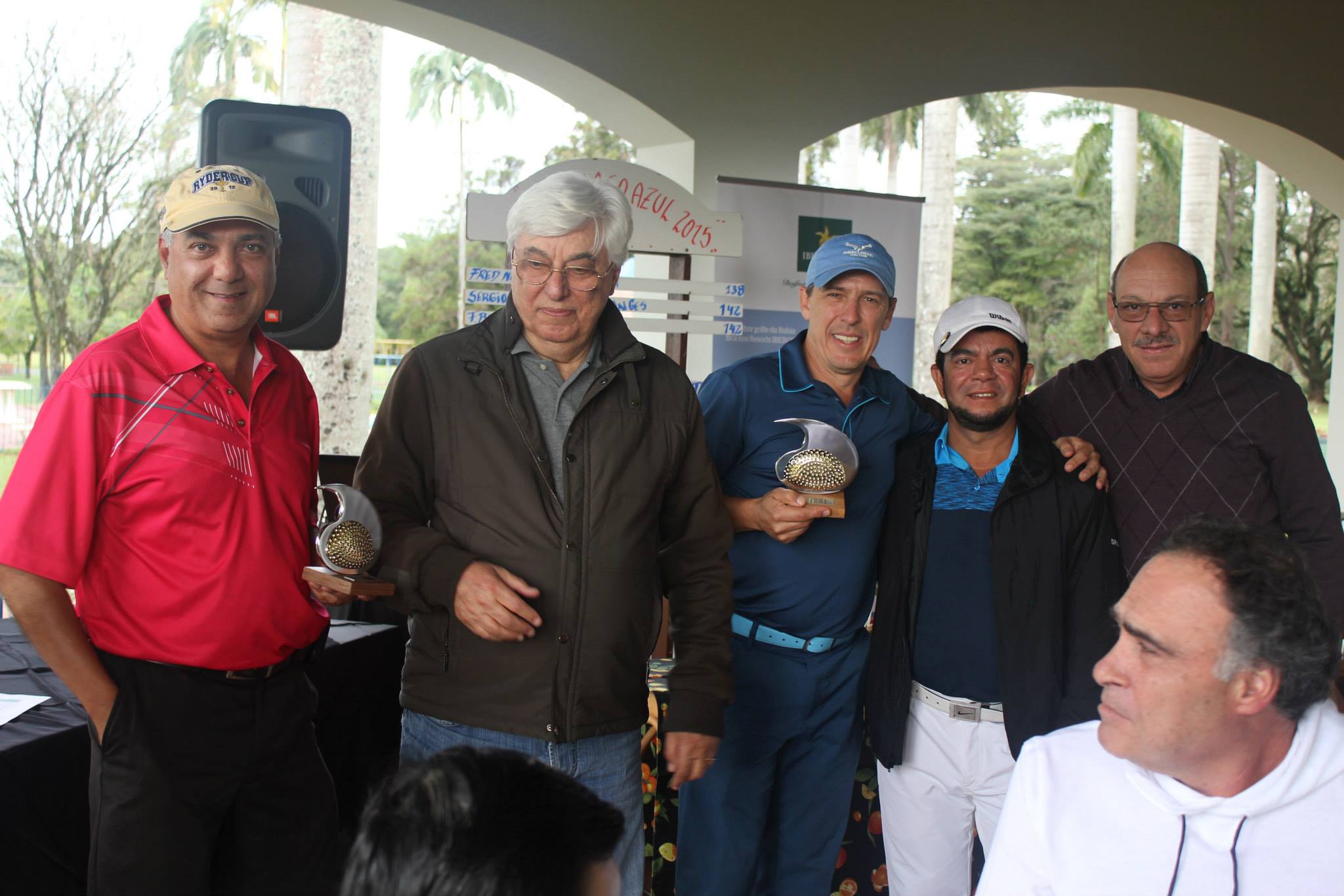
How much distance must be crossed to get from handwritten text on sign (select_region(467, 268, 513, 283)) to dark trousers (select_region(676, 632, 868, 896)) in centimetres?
182

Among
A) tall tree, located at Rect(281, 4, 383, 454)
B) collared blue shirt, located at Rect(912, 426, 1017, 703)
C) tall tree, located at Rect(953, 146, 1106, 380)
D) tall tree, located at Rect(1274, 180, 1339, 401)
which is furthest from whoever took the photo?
tall tree, located at Rect(953, 146, 1106, 380)

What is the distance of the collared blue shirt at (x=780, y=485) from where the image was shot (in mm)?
2250

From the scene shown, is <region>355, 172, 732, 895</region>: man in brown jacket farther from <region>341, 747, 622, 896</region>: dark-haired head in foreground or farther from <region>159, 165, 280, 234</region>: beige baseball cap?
<region>341, 747, 622, 896</region>: dark-haired head in foreground

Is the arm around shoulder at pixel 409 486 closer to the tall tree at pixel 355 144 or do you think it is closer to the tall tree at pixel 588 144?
the tall tree at pixel 355 144

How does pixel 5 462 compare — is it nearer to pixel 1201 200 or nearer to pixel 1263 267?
pixel 1201 200

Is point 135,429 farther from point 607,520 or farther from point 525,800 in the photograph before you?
point 525,800

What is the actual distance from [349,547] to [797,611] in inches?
37.6

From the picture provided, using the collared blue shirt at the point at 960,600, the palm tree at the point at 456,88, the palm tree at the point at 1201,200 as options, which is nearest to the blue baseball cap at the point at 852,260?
the collared blue shirt at the point at 960,600

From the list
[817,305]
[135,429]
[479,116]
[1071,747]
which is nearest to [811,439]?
[817,305]

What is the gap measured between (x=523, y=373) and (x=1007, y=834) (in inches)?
41.1

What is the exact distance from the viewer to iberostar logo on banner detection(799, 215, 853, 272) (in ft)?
15.7

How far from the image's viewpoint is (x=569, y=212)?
5.98ft

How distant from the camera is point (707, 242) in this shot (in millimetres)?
4203

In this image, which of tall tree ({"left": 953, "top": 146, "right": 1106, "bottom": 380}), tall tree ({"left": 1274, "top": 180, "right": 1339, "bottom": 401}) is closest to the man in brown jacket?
tall tree ({"left": 1274, "top": 180, "right": 1339, "bottom": 401})
